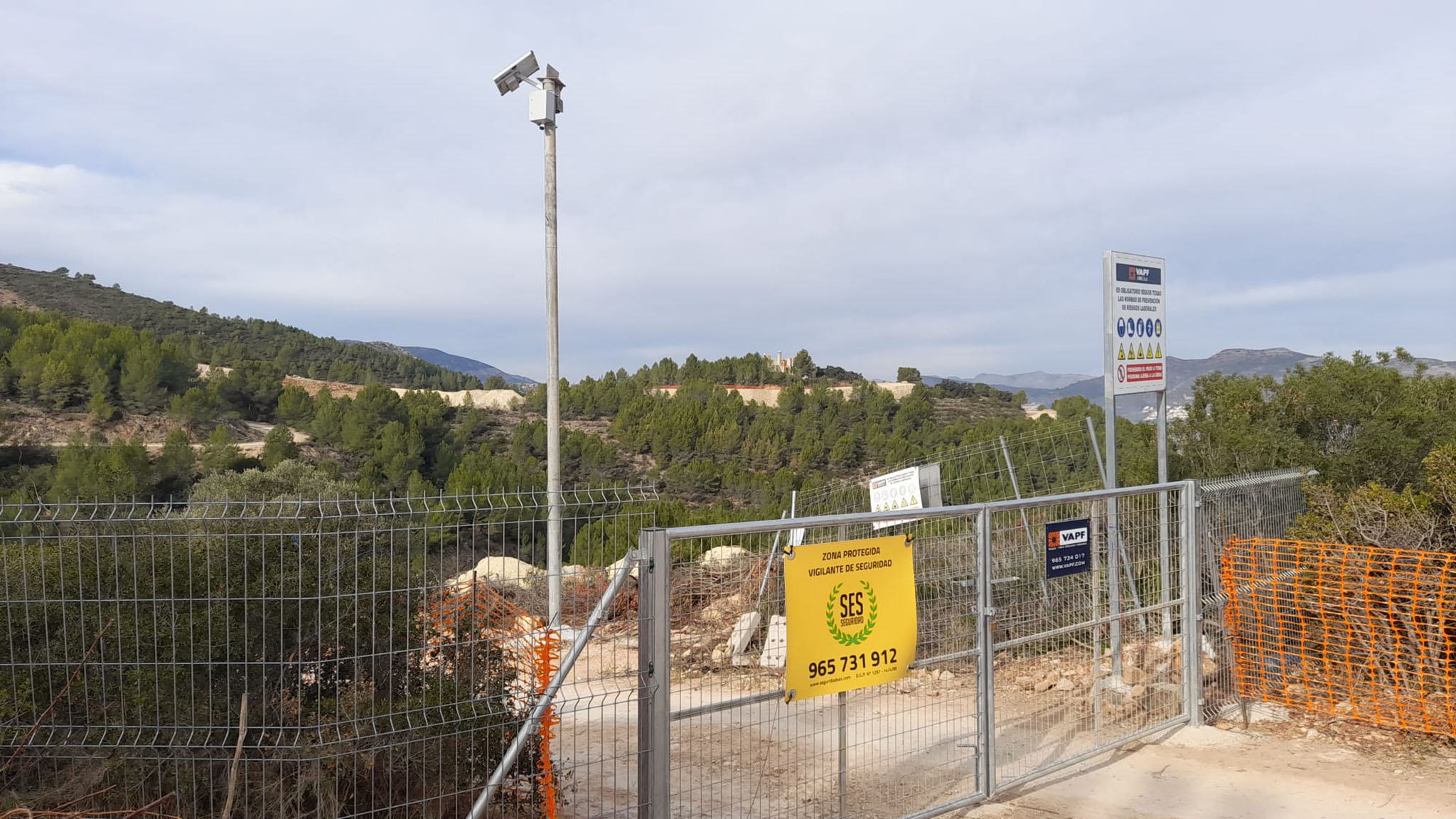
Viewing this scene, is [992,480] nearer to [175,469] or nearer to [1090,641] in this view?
[1090,641]

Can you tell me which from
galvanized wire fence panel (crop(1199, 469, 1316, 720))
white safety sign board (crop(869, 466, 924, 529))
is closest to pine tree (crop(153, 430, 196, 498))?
white safety sign board (crop(869, 466, 924, 529))

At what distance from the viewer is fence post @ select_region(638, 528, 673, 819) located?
4141 mm

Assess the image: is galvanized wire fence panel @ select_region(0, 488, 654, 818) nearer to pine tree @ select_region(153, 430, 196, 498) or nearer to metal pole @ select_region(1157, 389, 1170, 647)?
metal pole @ select_region(1157, 389, 1170, 647)

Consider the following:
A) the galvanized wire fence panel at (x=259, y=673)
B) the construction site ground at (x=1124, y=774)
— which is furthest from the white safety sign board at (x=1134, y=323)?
the galvanized wire fence panel at (x=259, y=673)

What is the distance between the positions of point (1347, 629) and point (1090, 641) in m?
1.70

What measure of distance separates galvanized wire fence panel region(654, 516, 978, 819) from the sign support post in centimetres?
196

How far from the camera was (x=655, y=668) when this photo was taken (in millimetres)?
4176

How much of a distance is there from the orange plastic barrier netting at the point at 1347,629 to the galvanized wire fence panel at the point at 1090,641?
56 cm

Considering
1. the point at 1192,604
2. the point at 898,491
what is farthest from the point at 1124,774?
the point at 898,491

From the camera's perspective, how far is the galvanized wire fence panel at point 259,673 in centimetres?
424

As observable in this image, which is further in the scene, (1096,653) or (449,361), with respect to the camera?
(449,361)

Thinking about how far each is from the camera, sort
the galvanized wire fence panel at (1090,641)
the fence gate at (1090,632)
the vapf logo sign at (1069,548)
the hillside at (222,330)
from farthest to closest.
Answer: the hillside at (222,330) → the galvanized wire fence panel at (1090,641) → the fence gate at (1090,632) → the vapf logo sign at (1069,548)

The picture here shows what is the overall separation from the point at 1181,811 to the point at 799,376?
232ft

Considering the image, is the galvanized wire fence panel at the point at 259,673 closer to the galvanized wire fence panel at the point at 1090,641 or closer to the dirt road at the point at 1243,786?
the dirt road at the point at 1243,786
